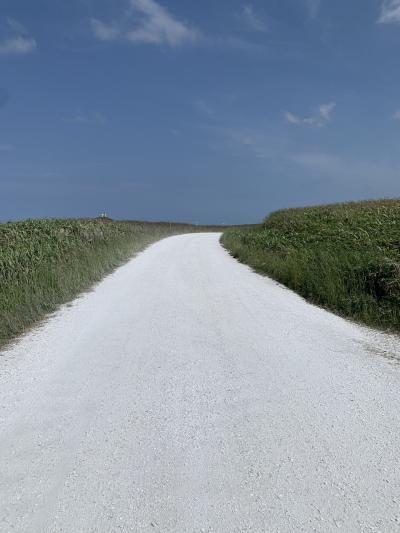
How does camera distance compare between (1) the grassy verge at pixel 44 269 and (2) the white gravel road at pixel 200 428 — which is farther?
(1) the grassy verge at pixel 44 269

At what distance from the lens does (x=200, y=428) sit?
3883 mm

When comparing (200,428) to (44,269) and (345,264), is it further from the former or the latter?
(44,269)

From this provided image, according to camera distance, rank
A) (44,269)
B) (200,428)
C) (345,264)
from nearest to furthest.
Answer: (200,428)
(345,264)
(44,269)

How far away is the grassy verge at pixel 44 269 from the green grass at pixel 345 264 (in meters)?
5.07

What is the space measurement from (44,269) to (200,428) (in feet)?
25.8

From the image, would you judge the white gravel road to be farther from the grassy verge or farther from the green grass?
the green grass

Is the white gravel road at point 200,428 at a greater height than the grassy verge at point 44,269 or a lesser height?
lesser

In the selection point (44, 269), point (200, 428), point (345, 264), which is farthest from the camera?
point (44, 269)

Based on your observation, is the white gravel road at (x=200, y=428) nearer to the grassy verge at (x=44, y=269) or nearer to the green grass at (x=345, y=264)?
the grassy verge at (x=44, y=269)

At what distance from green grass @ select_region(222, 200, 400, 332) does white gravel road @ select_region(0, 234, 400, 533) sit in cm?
155

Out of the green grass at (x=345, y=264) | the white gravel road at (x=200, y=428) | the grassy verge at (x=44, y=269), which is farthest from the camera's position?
the green grass at (x=345, y=264)

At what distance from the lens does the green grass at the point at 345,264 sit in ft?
28.2

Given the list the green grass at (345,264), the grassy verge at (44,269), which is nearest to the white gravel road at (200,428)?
the grassy verge at (44,269)

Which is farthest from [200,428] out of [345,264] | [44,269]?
[44,269]
